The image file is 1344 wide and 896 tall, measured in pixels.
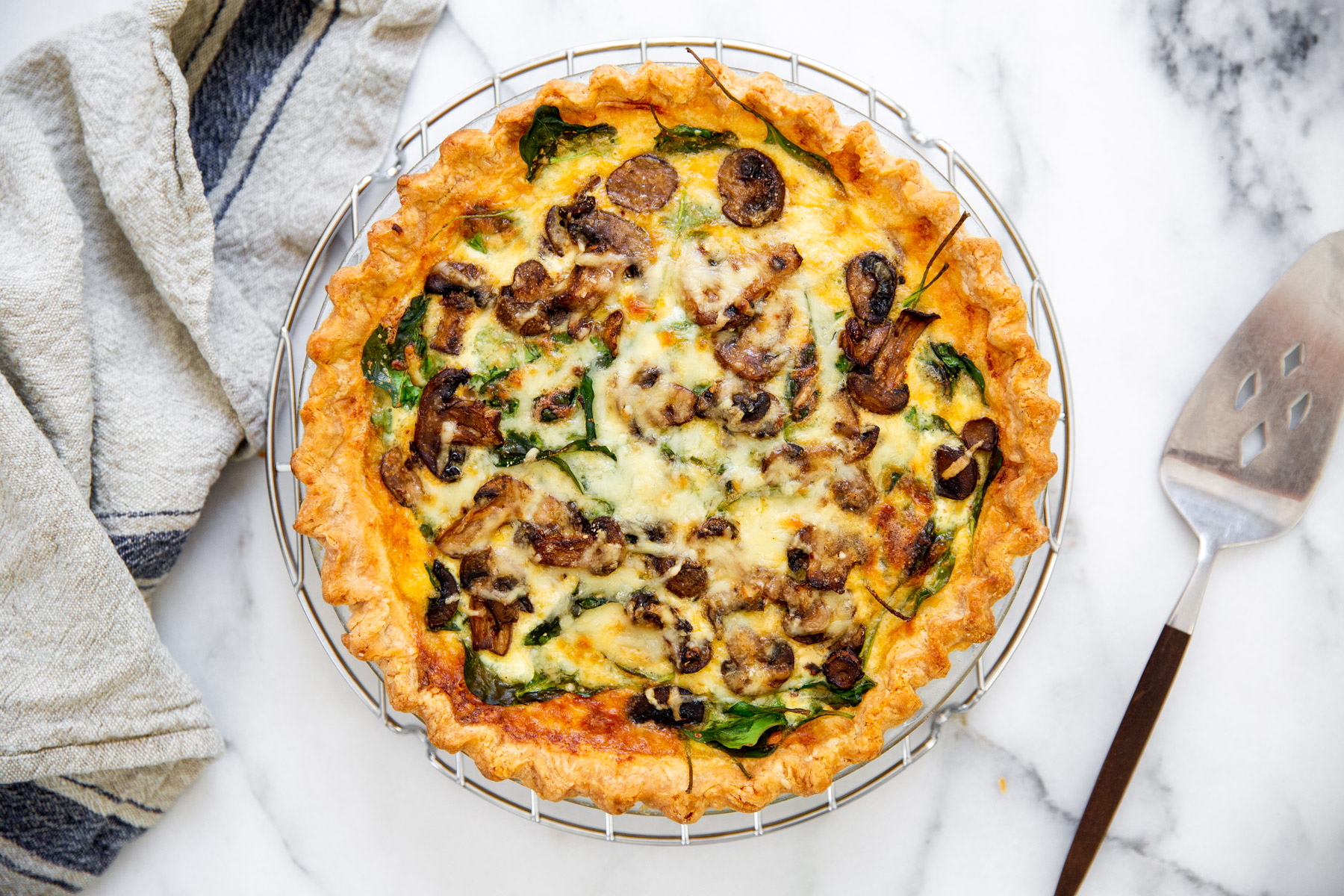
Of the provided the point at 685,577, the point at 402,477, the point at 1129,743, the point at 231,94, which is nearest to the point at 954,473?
the point at 685,577

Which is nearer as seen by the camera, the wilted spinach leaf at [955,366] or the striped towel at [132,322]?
the wilted spinach leaf at [955,366]

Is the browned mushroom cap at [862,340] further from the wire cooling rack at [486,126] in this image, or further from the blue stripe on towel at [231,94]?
the blue stripe on towel at [231,94]

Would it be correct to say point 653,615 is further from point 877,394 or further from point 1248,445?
point 1248,445

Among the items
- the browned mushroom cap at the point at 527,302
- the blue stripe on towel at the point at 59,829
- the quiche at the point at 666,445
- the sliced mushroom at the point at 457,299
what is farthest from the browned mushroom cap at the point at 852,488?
the blue stripe on towel at the point at 59,829

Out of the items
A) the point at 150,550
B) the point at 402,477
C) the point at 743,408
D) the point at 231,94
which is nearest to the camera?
the point at 743,408

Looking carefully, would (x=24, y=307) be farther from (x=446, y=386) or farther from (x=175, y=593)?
(x=446, y=386)

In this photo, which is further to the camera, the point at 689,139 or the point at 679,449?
the point at 689,139

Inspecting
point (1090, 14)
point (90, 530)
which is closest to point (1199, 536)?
point (1090, 14)
